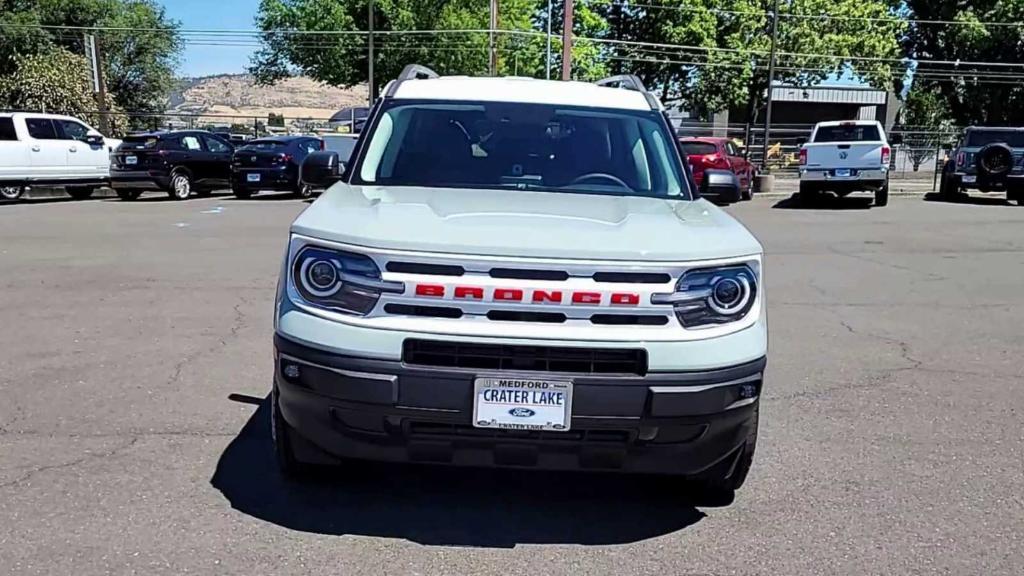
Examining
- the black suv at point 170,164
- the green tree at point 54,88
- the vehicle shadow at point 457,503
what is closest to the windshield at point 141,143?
the black suv at point 170,164

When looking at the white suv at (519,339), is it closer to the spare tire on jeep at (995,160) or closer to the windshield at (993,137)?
the spare tire on jeep at (995,160)

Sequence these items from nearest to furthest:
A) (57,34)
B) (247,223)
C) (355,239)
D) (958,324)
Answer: (355,239) < (958,324) < (247,223) < (57,34)

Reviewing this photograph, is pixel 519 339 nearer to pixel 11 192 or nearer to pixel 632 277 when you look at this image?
pixel 632 277

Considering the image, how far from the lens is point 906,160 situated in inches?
1500

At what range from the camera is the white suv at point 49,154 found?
65.9ft

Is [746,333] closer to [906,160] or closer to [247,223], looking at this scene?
[247,223]

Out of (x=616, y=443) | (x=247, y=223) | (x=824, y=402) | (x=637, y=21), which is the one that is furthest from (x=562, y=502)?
(x=637, y=21)

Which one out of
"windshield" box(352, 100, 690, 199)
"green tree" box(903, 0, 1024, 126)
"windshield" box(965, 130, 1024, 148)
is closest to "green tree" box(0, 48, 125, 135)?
"windshield" box(965, 130, 1024, 148)

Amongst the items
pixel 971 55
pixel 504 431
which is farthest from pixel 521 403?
pixel 971 55

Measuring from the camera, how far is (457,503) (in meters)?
4.08

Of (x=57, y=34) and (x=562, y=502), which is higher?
(x=57, y=34)

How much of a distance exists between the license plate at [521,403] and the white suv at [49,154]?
1998 cm

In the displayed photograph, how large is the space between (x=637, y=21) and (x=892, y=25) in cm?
1360

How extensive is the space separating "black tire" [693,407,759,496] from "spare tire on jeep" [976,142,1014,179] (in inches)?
814
